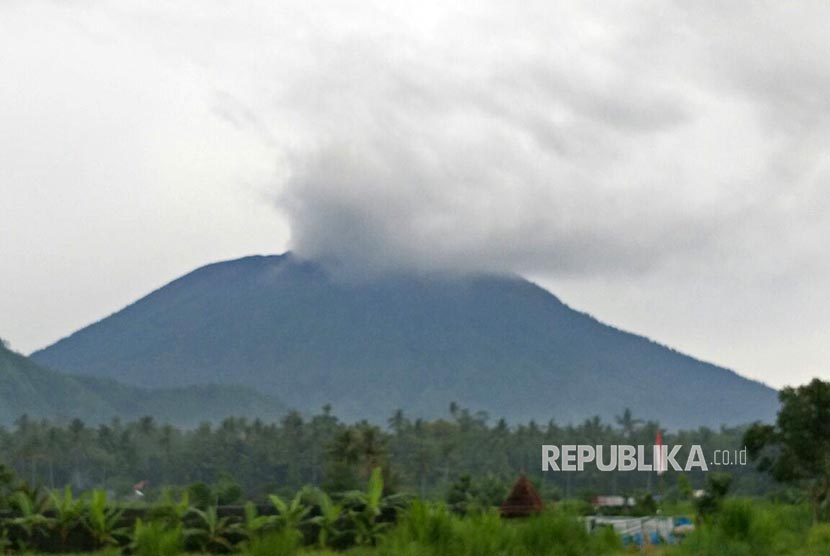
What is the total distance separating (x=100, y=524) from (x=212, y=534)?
7.02 ft

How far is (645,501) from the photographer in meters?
58.3

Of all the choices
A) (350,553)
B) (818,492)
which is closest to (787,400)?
(818,492)

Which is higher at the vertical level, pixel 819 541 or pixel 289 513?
pixel 289 513

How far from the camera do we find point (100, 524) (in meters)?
23.0

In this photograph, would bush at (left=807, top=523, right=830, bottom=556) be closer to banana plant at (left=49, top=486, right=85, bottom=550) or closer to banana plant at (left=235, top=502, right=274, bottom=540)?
banana plant at (left=235, top=502, right=274, bottom=540)

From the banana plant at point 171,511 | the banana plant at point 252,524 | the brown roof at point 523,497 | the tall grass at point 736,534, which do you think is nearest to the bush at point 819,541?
the tall grass at point 736,534

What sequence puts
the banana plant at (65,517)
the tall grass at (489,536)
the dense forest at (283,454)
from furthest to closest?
the dense forest at (283,454) → the banana plant at (65,517) → the tall grass at (489,536)

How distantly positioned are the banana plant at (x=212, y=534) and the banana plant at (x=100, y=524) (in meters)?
1.41

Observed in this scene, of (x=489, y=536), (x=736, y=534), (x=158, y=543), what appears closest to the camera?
(x=489, y=536)

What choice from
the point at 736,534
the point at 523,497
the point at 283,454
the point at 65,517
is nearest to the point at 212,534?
the point at 65,517

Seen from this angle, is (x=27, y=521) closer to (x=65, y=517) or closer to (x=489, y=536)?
(x=65, y=517)

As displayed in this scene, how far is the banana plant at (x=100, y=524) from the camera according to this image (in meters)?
22.9

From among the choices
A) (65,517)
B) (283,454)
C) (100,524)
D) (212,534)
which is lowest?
(212,534)

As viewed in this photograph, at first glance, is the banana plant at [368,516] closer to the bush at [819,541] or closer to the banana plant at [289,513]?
the banana plant at [289,513]
